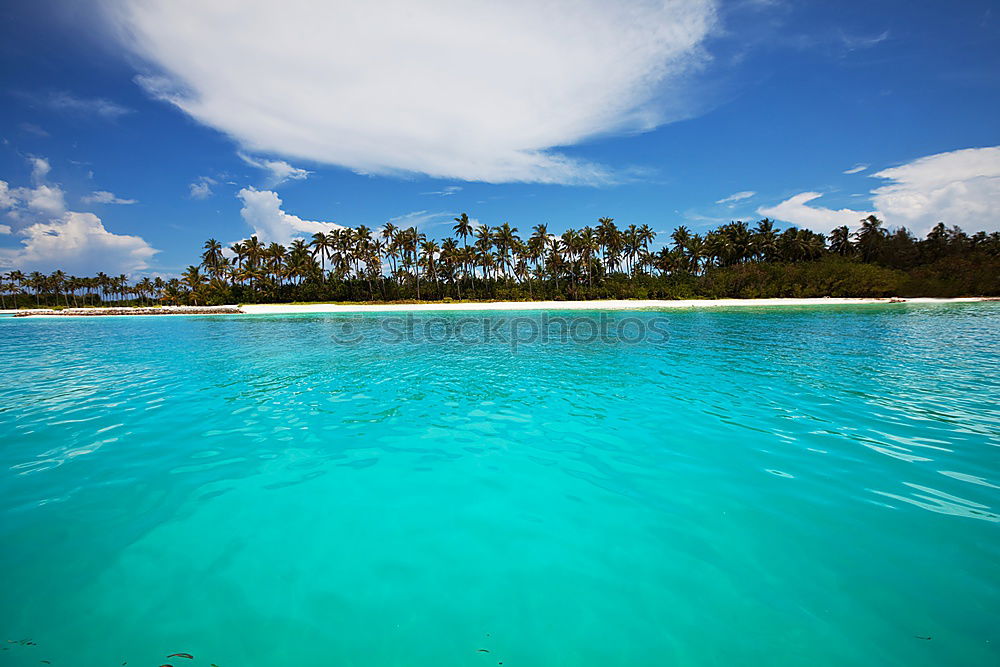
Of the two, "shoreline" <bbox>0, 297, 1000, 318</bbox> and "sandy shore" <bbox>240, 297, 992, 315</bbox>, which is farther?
"sandy shore" <bbox>240, 297, 992, 315</bbox>

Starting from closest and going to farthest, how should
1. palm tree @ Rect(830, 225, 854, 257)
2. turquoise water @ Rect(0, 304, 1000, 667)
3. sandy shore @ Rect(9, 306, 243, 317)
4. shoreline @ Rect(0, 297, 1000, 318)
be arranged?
turquoise water @ Rect(0, 304, 1000, 667), shoreline @ Rect(0, 297, 1000, 318), sandy shore @ Rect(9, 306, 243, 317), palm tree @ Rect(830, 225, 854, 257)

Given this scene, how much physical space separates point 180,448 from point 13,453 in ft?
9.98

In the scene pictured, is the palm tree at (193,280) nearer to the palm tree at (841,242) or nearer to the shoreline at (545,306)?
the shoreline at (545,306)

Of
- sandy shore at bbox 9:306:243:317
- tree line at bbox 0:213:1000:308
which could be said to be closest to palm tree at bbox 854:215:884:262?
tree line at bbox 0:213:1000:308

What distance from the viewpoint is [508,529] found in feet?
16.3

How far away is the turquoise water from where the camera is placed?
132 inches

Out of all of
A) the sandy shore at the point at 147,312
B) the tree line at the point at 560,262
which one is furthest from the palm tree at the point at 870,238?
the sandy shore at the point at 147,312

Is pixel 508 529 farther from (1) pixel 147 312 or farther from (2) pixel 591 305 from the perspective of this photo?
(1) pixel 147 312

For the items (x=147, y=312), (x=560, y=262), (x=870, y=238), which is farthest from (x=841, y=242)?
(x=147, y=312)

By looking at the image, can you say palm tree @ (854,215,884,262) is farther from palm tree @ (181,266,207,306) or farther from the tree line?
palm tree @ (181,266,207,306)

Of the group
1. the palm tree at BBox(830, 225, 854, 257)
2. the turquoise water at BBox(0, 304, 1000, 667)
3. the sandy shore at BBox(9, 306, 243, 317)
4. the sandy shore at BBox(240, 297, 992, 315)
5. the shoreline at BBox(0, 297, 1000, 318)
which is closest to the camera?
the turquoise water at BBox(0, 304, 1000, 667)

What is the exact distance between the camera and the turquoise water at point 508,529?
11.0ft

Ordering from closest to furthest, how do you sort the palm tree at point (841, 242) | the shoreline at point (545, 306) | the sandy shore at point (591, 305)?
the shoreline at point (545, 306), the sandy shore at point (591, 305), the palm tree at point (841, 242)

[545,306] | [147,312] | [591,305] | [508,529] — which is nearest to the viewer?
[508,529]
